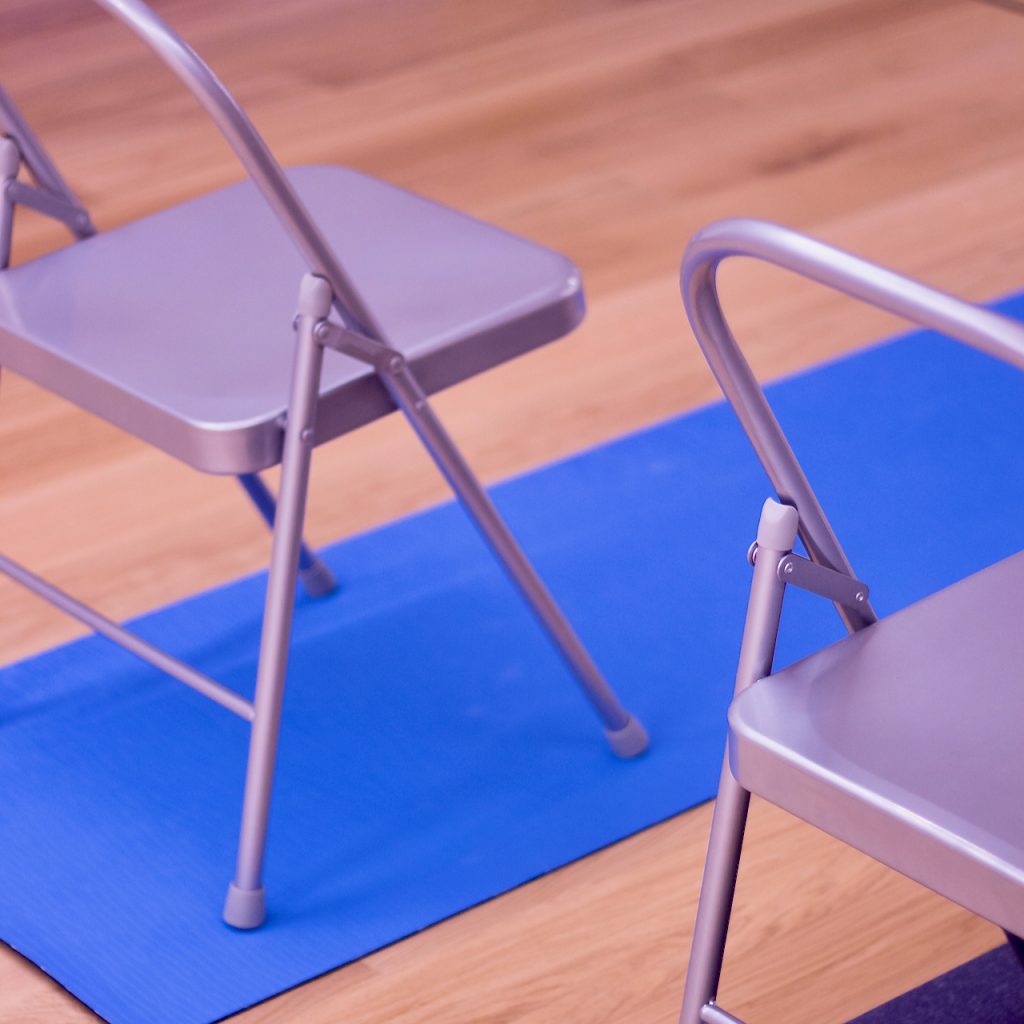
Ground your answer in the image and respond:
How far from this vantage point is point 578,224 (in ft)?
9.81

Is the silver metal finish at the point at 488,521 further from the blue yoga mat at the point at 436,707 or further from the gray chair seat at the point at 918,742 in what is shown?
the gray chair seat at the point at 918,742

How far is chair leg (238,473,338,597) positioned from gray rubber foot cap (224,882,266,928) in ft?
1.59

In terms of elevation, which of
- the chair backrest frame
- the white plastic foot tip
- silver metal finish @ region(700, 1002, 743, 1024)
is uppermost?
the chair backrest frame

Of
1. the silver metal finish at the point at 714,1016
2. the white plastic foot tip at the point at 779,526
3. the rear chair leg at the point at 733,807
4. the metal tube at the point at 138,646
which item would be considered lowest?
the metal tube at the point at 138,646

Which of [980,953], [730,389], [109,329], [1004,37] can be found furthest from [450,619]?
[1004,37]

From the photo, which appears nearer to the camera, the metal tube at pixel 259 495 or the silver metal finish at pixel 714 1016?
the silver metal finish at pixel 714 1016

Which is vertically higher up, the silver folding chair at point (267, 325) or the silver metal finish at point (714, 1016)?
the silver folding chair at point (267, 325)

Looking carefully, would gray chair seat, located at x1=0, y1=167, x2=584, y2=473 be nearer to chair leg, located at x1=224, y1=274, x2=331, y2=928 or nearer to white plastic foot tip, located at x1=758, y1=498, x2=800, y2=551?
chair leg, located at x1=224, y1=274, x2=331, y2=928

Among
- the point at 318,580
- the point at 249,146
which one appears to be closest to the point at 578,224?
the point at 318,580

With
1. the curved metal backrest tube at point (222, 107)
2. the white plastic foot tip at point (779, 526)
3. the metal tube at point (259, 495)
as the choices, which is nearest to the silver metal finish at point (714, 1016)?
the white plastic foot tip at point (779, 526)

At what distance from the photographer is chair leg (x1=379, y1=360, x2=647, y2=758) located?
153 centimetres

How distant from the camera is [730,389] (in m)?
1.04

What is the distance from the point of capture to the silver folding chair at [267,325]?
4.76 feet

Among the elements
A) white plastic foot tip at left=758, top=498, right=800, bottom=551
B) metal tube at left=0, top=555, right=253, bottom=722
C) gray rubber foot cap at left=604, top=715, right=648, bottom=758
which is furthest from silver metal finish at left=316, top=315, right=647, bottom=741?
white plastic foot tip at left=758, top=498, right=800, bottom=551
